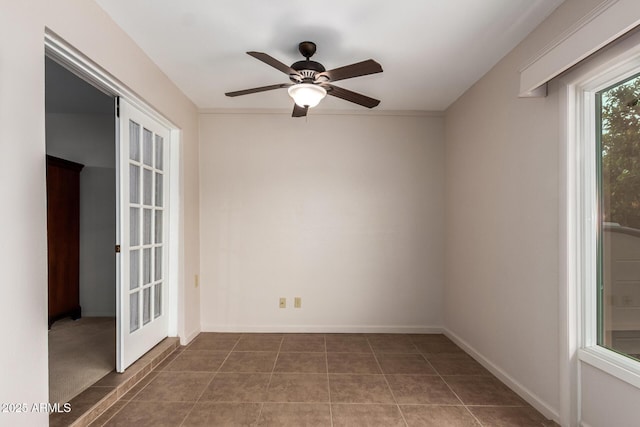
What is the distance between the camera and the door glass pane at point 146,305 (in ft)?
9.08

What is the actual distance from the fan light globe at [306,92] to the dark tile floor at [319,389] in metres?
2.07

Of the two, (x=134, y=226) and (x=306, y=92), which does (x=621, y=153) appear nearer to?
(x=306, y=92)

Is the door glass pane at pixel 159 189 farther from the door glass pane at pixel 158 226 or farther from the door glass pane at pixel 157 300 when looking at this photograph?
the door glass pane at pixel 157 300

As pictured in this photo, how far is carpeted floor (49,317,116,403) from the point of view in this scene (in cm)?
226

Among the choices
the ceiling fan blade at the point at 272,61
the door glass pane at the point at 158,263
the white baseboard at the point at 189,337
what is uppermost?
the ceiling fan blade at the point at 272,61

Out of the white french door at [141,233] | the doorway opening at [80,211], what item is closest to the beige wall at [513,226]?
the white french door at [141,233]

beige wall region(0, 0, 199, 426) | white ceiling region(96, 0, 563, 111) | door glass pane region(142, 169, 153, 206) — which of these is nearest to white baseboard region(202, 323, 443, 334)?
door glass pane region(142, 169, 153, 206)

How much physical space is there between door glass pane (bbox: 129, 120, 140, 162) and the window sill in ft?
10.9

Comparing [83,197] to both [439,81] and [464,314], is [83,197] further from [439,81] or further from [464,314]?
[464,314]

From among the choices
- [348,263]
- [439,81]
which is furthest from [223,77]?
[348,263]

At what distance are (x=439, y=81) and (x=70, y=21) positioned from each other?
274 cm

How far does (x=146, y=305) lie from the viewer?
2818 millimetres

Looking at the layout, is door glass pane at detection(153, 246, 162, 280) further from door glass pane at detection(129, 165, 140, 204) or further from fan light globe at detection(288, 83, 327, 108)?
fan light globe at detection(288, 83, 327, 108)

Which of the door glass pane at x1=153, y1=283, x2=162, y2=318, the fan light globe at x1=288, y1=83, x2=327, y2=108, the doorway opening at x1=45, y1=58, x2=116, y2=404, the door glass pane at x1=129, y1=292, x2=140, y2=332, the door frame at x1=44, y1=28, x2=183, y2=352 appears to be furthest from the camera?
the doorway opening at x1=45, y1=58, x2=116, y2=404
